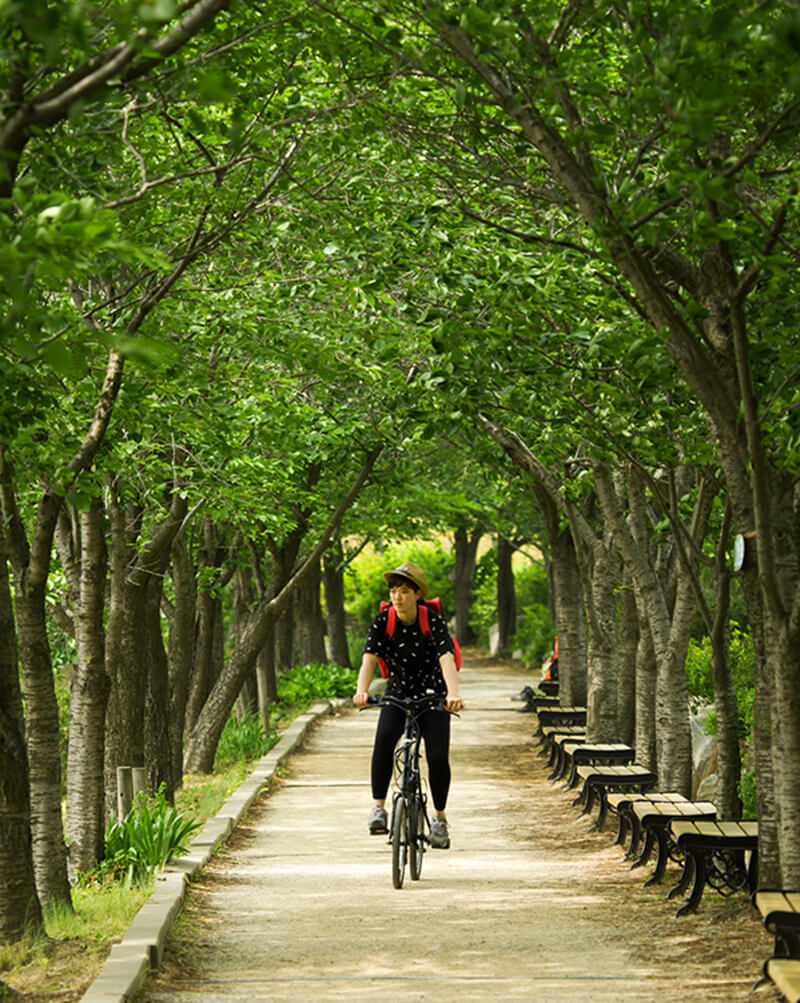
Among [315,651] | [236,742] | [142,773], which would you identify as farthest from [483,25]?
[315,651]

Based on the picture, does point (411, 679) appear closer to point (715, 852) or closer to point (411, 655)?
point (411, 655)

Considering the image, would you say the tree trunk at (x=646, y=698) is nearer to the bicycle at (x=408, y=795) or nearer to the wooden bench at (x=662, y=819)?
the wooden bench at (x=662, y=819)

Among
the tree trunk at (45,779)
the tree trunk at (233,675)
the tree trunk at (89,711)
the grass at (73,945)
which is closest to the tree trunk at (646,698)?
the grass at (73,945)

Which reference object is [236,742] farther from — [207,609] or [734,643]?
[734,643]

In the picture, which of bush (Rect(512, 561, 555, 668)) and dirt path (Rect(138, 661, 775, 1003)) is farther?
bush (Rect(512, 561, 555, 668))

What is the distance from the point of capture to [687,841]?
790cm

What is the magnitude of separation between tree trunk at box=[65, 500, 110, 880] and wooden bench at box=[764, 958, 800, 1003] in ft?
19.4

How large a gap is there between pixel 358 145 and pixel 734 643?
895 centimetres

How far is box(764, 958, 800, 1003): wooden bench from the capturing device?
16.2 ft

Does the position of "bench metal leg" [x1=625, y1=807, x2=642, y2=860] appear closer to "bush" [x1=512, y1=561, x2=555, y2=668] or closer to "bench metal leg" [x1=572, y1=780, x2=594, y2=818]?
"bench metal leg" [x1=572, y1=780, x2=594, y2=818]

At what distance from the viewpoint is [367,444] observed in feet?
58.1

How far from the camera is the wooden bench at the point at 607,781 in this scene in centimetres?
1191

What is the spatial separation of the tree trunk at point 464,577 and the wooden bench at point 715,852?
38.4 meters

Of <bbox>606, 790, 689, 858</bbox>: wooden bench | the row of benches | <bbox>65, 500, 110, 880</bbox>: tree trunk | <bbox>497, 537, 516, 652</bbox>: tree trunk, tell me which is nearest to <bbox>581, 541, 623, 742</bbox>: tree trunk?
the row of benches
